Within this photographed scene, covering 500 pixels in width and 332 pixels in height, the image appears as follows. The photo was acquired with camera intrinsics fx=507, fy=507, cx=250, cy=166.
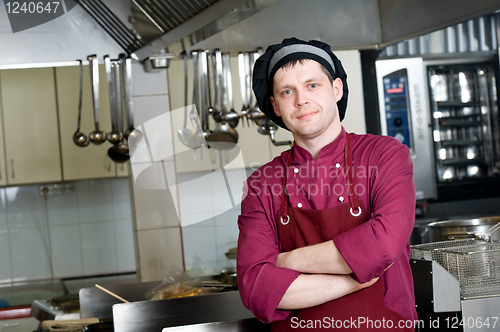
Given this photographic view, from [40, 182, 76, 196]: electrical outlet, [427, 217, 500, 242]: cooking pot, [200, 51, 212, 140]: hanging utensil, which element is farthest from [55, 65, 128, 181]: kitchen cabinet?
[427, 217, 500, 242]: cooking pot

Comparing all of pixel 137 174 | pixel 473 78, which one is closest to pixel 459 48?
pixel 473 78

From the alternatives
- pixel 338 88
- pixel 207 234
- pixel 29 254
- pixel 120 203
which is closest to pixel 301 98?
pixel 338 88

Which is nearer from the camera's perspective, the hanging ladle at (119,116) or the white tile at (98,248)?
the hanging ladle at (119,116)

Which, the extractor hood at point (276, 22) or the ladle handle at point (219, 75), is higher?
the extractor hood at point (276, 22)

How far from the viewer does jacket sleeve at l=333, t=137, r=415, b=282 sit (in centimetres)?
92

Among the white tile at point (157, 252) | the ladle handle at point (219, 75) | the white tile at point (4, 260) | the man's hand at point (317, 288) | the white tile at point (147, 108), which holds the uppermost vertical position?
the ladle handle at point (219, 75)

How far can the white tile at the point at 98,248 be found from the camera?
3.77m

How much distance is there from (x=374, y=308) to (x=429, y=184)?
1890 mm

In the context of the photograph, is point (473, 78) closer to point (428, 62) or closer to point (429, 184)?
point (428, 62)

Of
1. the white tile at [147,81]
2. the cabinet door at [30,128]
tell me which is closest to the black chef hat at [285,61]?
the white tile at [147,81]

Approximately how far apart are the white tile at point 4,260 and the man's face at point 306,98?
329 centimetres

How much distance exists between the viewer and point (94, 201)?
3.86m

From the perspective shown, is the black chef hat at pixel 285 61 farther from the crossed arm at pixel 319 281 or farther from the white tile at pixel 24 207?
the white tile at pixel 24 207

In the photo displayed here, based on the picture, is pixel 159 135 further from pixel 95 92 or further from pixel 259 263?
pixel 259 263
